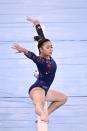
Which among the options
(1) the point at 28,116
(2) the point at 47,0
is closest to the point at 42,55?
(1) the point at 28,116

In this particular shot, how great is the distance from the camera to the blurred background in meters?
6.10

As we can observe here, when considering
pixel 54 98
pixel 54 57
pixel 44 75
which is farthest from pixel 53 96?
pixel 54 57

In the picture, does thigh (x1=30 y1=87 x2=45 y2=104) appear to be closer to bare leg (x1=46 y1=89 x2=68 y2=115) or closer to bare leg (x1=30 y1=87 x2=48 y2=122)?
bare leg (x1=30 y1=87 x2=48 y2=122)

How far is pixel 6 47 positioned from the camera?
729cm

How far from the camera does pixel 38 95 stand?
4.80m

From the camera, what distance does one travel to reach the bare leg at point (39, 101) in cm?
463

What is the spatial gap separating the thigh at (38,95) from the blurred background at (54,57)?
113cm

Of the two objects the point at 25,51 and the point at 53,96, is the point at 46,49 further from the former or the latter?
the point at 53,96

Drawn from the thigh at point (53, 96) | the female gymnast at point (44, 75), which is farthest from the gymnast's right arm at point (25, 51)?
the thigh at point (53, 96)

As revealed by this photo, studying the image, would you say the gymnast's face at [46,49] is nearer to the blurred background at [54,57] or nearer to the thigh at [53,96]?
the thigh at [53,96]

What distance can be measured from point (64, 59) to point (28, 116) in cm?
138

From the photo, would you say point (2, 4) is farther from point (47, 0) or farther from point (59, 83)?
point (59, 83)

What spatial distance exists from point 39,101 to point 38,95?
0.32ft

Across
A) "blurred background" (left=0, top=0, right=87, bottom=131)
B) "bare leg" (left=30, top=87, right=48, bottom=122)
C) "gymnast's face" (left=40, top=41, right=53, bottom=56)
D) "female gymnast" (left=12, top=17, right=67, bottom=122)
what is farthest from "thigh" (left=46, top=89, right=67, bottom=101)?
"blurred background" (left=0, top=0, right=87, bottom=131)
